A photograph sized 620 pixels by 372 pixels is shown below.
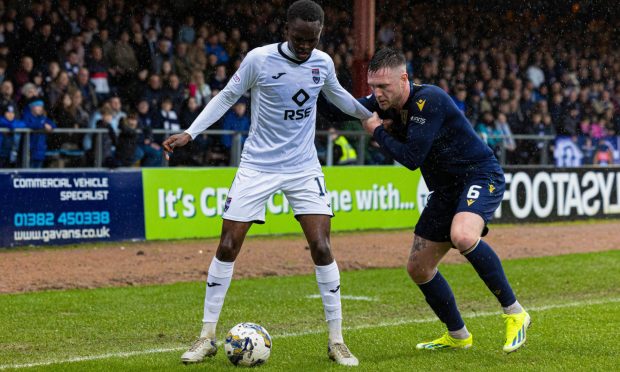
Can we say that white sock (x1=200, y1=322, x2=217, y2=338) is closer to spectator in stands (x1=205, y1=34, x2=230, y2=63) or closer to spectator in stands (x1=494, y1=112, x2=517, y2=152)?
spectator in stands (x1=205, y1=34, x2=230, y2=63)

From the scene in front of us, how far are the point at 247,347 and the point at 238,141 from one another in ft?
33.8

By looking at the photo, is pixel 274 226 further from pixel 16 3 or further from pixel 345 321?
pixel 345 321

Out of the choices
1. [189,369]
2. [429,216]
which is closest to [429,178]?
[429,216]

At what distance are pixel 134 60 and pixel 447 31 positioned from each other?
9926 millimetres

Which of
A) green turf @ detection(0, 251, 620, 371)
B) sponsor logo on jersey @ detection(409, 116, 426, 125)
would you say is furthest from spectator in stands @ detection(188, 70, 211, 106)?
sponsor logo on jersey @ detection(409, 116, 426, 125)

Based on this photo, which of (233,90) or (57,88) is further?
(57,88)

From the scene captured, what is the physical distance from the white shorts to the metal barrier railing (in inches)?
323

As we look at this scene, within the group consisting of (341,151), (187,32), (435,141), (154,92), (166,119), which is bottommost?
(341,151)

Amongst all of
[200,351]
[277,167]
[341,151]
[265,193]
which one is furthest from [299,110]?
[341,151]

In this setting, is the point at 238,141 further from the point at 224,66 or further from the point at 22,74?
the point at 22,74

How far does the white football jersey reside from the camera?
22.8ft

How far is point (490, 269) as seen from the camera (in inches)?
280

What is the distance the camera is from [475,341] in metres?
7.86

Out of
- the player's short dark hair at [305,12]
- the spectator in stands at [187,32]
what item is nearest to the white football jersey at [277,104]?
the player's short dark hair at [305,12]
